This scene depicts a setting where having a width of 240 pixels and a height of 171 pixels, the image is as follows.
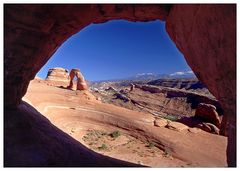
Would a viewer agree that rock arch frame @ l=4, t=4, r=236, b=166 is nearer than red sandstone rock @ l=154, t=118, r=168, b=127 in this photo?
Yes

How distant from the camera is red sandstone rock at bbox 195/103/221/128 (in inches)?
1113

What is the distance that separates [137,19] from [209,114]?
2286 cm

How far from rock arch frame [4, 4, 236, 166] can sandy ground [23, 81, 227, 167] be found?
354 inches

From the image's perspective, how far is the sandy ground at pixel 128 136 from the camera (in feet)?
56.9

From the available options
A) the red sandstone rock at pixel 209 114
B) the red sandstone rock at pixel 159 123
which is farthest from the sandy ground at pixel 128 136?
the red sandstone rock at pixel 209 114

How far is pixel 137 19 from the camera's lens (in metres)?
8.92

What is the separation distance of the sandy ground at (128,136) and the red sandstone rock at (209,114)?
18.7ft

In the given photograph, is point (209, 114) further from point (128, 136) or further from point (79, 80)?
point (79, 80)

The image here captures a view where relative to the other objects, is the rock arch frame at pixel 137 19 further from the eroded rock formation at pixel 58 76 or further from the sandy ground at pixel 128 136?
the eroded rock formation at pixel 58 76

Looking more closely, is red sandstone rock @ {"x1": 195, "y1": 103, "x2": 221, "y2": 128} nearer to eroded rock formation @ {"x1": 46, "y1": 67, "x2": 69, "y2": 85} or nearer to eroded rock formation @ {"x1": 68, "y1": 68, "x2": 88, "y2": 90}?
eroded rock formation @ {"x1": 68, "y1": 68, "x2": 88, "y2": 90}

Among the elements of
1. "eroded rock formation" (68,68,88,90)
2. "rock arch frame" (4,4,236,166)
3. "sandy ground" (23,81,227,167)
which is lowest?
"sandy ground" (23,81,227,167)

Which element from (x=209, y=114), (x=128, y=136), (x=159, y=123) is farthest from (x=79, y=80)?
(x=209, y=114)

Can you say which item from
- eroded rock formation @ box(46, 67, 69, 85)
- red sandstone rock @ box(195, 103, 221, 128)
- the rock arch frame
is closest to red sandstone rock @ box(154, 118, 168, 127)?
red sandstone rock @ box(195, 103, 221, 128)

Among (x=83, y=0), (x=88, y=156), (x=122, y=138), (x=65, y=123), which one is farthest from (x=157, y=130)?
(x=83, y=0)
